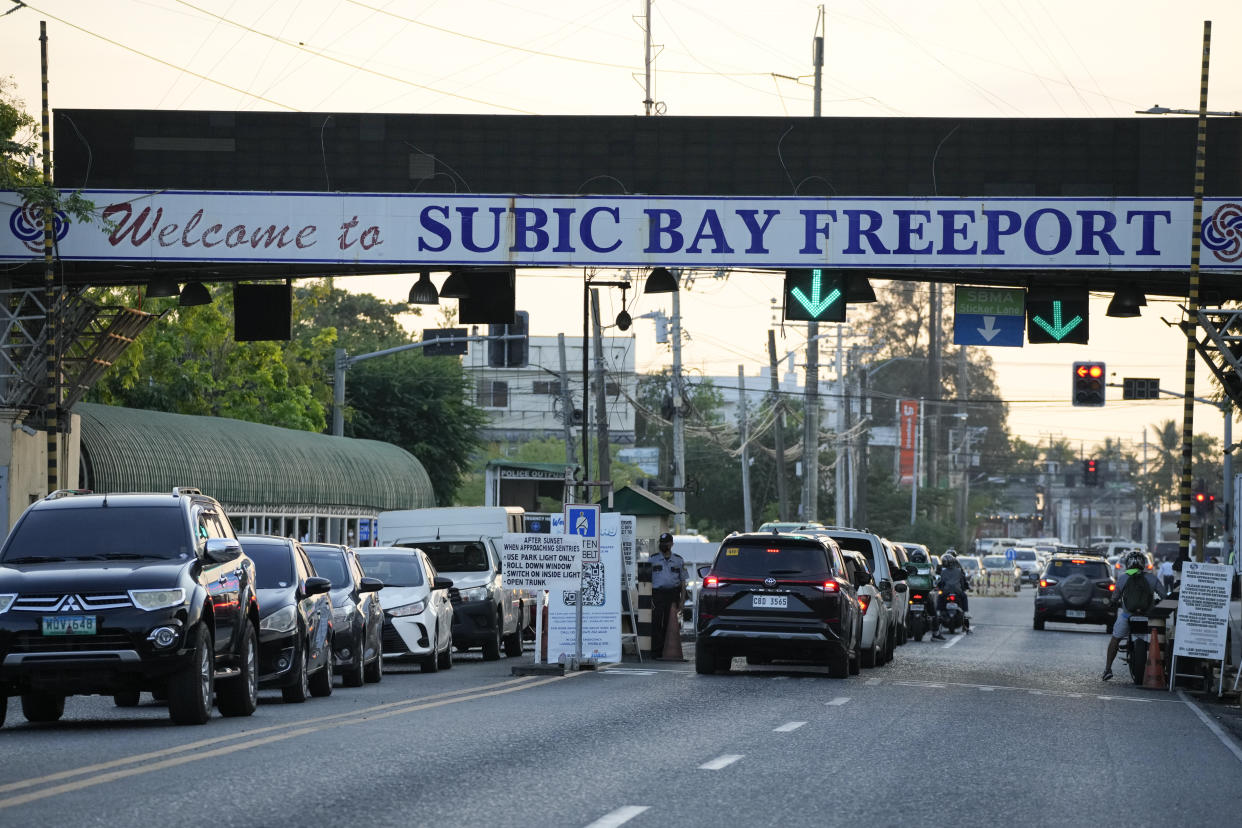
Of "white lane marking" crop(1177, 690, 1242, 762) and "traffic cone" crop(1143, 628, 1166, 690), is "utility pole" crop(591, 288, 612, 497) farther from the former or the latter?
"white lane marking" crop(1177, 690, 1242, 762)

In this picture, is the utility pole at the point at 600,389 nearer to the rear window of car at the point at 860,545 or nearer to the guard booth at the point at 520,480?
the guard booth at the point at 520,480

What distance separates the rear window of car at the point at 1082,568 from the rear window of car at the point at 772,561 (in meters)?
22.2

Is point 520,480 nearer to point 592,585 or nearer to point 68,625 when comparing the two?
point 592,585

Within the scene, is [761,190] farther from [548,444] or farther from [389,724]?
[548,444]

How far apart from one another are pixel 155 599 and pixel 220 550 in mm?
814

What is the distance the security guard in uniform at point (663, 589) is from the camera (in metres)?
28.4

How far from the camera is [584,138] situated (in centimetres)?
2848

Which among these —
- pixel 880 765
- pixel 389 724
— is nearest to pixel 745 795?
pixel 880 765

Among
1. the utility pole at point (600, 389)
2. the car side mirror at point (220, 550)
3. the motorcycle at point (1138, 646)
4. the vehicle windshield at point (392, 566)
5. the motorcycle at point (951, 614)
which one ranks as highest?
the utility pole at point (600, 389)

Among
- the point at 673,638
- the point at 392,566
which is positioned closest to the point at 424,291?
the point at 392,566

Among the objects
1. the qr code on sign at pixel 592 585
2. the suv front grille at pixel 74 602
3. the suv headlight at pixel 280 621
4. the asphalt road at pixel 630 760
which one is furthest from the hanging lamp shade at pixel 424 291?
the suv front grille at pixel 74 602

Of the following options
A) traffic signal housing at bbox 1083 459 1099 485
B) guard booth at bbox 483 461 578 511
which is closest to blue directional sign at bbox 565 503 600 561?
guard booth at bbox 483 461 578 511

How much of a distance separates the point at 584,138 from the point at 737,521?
81.5 meters

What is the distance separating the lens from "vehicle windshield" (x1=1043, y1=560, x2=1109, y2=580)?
45.3 metres
